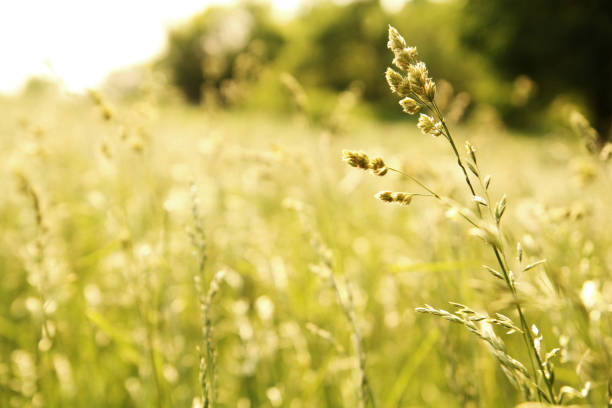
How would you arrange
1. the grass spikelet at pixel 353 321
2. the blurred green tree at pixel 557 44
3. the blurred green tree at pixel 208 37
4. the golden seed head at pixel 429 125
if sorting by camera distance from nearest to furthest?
the golden seed head at pixel 429 125 → the grass spikelet at pixel 353 321 → the blurred green tree at pixel 557 44 → the blurred green tree at pixel 208 37

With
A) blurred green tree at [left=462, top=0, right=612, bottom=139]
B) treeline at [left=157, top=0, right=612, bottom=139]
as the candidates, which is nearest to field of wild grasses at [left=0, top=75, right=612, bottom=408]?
treeline at [left=157, top=0, right=612, bottom=139]

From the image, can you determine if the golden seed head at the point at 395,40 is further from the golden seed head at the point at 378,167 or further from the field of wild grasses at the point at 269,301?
the field of wild grasses at the point at 269,301

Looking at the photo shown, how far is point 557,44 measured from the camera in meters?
19.8

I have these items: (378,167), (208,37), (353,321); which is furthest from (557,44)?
(208,37)

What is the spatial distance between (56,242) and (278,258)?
1.62 meters

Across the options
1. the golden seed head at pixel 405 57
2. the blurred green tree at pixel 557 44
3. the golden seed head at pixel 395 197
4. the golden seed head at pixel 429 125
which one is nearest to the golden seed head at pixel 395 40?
the golden seed head at pixel 405 57

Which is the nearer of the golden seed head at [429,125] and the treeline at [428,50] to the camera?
the golden seed head at [429,125]

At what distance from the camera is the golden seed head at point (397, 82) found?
0.74m

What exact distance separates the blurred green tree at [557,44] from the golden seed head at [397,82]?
21497mm

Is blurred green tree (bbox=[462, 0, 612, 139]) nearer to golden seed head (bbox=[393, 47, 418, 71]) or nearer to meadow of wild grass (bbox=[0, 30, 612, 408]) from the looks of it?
meadow of wild grass (bbox=[0, 30, 612, 408])

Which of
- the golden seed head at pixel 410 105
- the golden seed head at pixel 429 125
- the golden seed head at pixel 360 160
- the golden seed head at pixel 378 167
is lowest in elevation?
the golden seed head at pixel 378 167

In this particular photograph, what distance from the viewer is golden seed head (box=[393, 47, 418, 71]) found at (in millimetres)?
747

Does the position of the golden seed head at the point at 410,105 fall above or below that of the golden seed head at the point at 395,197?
above

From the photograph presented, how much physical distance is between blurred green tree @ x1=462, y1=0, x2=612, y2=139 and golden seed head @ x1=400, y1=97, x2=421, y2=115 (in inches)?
845
